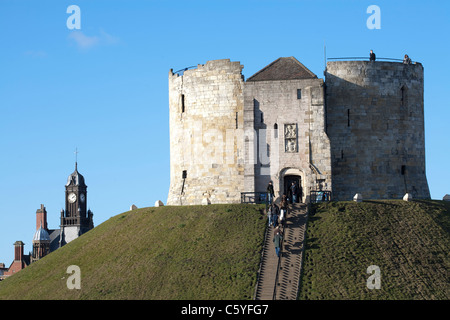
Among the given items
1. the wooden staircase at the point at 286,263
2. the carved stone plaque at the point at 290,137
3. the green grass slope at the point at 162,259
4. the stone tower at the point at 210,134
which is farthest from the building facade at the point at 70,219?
the wooden staircase at the point at 286,263

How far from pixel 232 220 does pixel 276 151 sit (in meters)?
8.30

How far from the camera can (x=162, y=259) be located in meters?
59.9

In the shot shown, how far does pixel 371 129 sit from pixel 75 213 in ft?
445

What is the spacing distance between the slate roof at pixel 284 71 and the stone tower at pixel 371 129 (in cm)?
255

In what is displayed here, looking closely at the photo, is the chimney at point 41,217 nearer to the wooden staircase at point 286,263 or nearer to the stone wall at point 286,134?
the stone wall at point 286,134

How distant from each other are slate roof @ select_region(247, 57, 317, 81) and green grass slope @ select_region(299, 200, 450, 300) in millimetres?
11500

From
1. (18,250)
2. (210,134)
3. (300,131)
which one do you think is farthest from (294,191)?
(18,250)

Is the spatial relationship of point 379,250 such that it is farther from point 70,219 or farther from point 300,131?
point 70,219

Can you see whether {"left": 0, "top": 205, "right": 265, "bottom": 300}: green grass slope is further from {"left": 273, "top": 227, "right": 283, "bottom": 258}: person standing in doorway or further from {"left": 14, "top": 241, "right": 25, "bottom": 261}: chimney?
{"left": 14, "top": 241, "right": 25, "bottom": 261}: chimney

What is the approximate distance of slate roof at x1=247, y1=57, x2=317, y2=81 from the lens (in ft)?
228

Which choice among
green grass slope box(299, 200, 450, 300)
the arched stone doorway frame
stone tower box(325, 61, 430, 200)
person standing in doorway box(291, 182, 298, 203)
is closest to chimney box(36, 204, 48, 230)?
the arched stone doorway frame

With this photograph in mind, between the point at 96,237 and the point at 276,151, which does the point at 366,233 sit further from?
the point at 96,237
